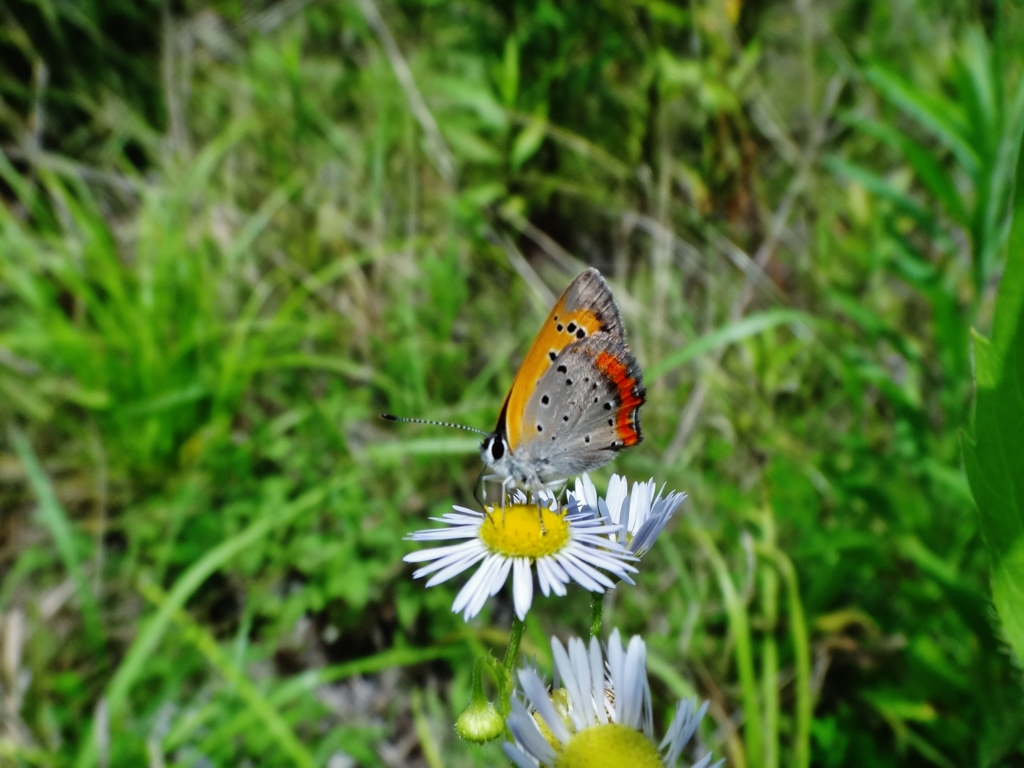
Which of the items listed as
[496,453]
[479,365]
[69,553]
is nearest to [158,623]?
[69,553]

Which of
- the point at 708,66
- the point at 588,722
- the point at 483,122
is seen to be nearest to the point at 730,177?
the point at 708,66

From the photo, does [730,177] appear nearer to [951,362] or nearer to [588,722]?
[951,362]

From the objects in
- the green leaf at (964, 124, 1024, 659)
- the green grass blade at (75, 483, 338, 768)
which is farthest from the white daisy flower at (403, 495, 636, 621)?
the green grass blade at (75, 483, 338, 768)

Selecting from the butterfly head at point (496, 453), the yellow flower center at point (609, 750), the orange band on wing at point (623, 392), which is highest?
the orange band on wing at point (623, 392)

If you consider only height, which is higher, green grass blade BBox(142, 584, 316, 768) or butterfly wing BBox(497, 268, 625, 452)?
butterfly wing BBox(497, 268, 625, 452)

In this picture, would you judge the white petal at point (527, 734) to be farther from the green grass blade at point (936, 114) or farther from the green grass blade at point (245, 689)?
the green grass blade at point (936, 114)

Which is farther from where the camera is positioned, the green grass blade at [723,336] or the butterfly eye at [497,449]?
the green grass blade at [723,336]

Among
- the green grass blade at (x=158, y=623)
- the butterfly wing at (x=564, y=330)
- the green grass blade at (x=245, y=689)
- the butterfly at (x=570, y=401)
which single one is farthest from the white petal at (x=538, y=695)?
the green grass blade at (x=158, y=623)

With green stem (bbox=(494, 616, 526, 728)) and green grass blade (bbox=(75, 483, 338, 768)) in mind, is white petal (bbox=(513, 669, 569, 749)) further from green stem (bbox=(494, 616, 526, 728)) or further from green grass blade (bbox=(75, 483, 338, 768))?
green grass blade (bbox=(75, 483, 338, 768))
